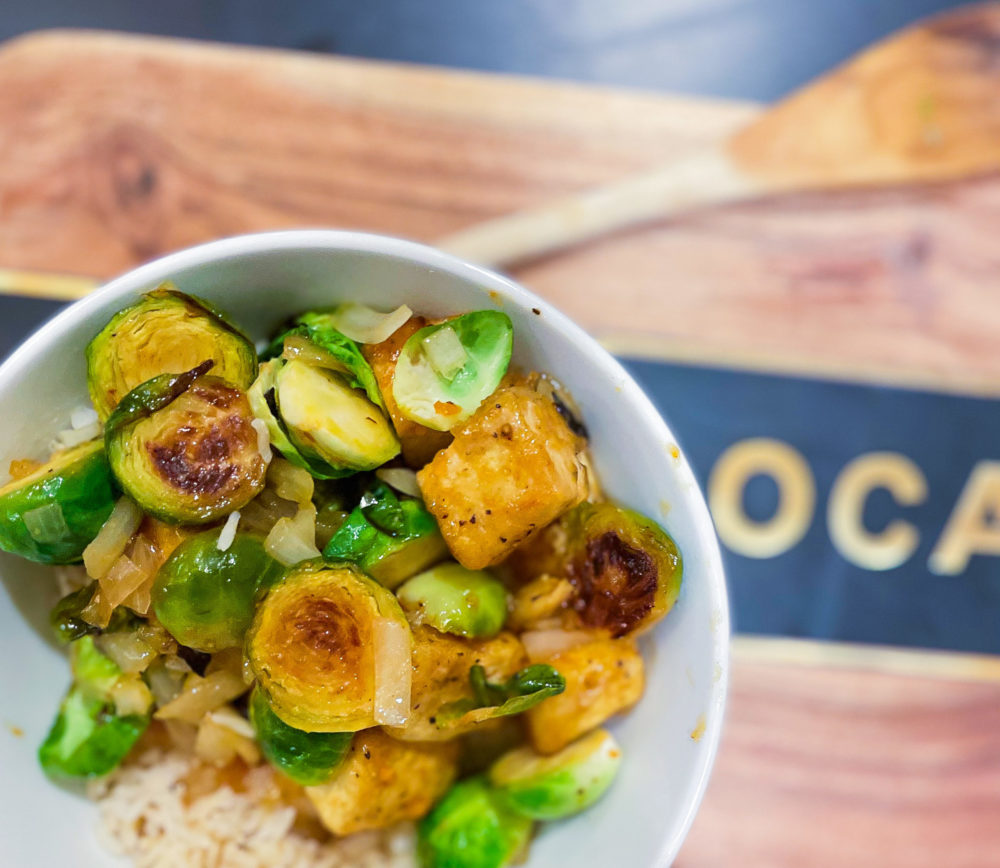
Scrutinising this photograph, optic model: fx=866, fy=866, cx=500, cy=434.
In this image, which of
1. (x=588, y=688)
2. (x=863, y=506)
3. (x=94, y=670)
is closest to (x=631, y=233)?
(x=863, y=506)

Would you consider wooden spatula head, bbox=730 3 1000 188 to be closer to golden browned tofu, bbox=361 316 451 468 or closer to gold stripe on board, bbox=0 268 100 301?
golden browned tofu, bbox=361 316 451 468

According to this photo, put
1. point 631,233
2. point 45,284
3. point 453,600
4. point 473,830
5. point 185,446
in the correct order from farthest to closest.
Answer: point 631,233 → point 45,284 → point 473,830 → point 453,600 → point 185,446

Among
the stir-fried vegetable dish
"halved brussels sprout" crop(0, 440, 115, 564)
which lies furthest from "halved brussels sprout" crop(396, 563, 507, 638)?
"halved brussels sprout" crop(0, 440, 115, 564)

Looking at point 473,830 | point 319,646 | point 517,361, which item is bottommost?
point 473,830

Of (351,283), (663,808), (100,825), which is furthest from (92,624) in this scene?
(663,808)

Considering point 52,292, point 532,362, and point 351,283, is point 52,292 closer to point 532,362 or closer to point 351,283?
point 351,283

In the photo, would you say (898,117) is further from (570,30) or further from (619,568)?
(619,568)
